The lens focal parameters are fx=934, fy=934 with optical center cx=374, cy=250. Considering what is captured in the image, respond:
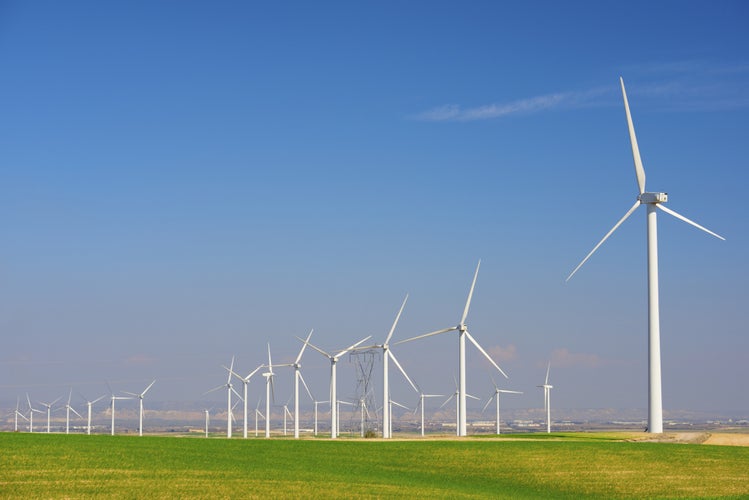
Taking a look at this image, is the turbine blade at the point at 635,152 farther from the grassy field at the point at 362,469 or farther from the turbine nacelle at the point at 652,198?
the grassy field at the point at 362,469

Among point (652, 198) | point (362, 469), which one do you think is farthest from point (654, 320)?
point (362, 469)

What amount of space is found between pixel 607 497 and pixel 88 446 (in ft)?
95.2

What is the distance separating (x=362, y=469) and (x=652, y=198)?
39.5 meters

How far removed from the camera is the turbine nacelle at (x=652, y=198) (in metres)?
78.0

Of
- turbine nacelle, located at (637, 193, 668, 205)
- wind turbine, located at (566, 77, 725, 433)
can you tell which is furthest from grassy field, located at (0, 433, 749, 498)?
turbine nacelle, located at (637, 193, 668, 205)

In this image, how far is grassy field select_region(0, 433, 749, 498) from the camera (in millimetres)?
39656

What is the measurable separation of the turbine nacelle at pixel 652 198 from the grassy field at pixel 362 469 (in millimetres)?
21346

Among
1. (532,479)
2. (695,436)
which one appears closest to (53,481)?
(532,479)

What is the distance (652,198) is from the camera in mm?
78312

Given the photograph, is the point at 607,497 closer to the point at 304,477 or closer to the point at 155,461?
the point at 304,477

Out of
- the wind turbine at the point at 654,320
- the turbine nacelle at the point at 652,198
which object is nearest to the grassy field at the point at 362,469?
the wind turbine at the point at 654,320

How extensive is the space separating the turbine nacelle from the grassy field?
21346mm

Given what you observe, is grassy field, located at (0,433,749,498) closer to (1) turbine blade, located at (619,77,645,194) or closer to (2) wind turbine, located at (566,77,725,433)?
(2) wind turbine, located at (566,77,725,433)

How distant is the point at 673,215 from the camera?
256 ft
